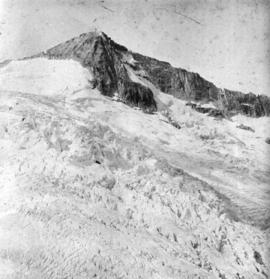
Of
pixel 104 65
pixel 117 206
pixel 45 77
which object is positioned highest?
pixel 104 65

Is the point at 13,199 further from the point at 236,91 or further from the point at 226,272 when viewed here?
the point at 236,91

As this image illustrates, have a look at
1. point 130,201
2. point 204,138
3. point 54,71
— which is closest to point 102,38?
point 54,71

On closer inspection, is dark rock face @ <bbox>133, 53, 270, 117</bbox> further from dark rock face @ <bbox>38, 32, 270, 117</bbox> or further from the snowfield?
the snowfield

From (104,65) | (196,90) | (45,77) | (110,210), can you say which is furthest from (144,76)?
(110,210)

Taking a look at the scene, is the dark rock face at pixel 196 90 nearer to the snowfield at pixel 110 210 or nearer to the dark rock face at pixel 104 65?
the dark rock face at pixel 104 65

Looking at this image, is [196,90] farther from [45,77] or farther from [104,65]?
[45,77]

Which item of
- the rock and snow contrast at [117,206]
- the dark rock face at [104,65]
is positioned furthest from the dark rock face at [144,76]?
the rock and snow contrast at [117,206]
